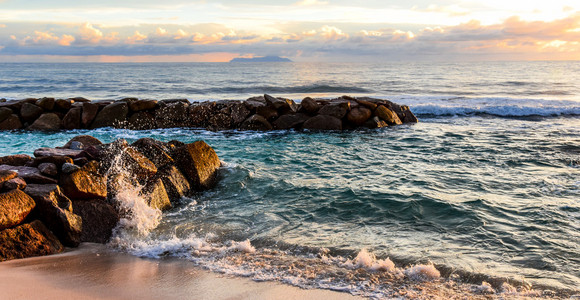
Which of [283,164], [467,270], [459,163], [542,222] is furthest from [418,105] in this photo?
[467,270]

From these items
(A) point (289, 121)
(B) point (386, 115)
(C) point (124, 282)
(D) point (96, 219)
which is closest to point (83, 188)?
(D) point (96, 219)

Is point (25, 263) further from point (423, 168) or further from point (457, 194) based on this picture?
point (423, 168)

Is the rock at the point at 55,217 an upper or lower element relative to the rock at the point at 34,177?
lower

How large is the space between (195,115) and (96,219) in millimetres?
10721

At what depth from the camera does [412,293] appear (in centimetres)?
407

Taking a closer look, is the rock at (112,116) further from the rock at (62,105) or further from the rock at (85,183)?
the rock at (85,183)

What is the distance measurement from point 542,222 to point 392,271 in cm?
298

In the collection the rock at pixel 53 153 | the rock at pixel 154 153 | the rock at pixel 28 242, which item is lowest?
the rock at pixel 28 242

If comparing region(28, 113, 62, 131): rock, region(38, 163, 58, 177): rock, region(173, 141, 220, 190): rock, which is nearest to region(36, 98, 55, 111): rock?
region(28, 113, 62, 131): rock

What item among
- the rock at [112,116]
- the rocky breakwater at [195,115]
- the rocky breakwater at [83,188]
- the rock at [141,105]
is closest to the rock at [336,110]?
the rocky breakwater at [195,115]

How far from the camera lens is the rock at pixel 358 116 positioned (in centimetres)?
1561

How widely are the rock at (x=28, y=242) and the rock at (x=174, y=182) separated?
225cm

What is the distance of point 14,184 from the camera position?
17.1 feet

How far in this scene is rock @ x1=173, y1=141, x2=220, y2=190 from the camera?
7868 mm
